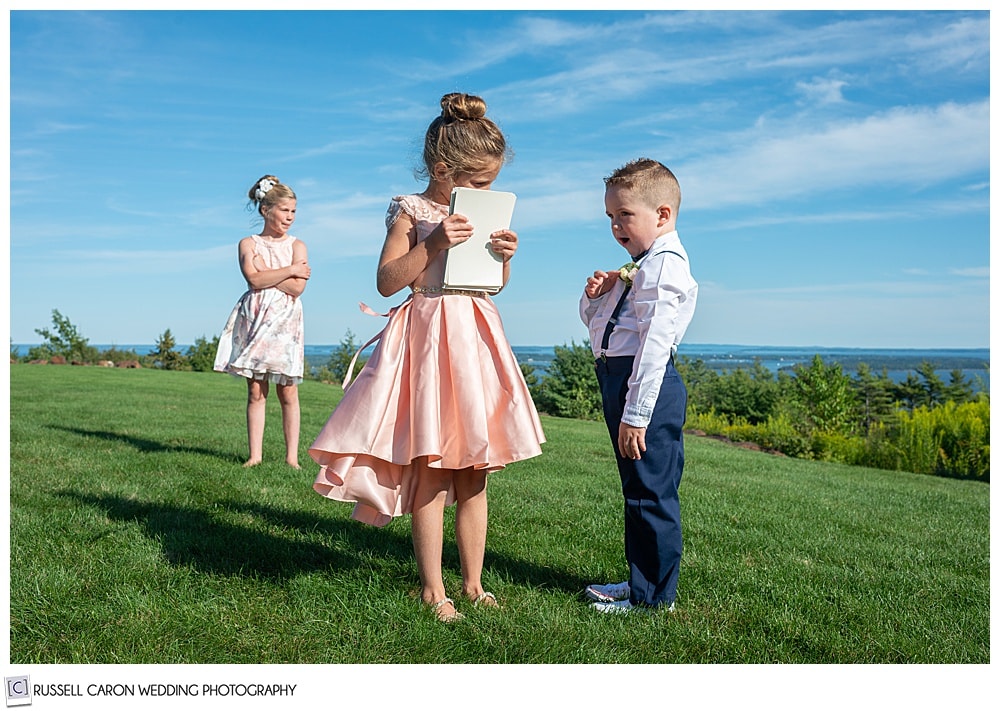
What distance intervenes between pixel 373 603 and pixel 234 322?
13.0 ft

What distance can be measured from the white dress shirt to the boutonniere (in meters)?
0.04

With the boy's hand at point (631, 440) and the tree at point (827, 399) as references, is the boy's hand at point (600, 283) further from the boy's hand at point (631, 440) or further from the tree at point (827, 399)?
the tree at point (827, 399)

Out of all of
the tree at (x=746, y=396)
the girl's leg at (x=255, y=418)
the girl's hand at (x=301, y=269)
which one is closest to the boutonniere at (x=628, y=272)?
the girl's hand at (x=301, y=269)

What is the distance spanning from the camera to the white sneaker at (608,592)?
3.65m

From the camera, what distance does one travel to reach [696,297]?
3.25 meters

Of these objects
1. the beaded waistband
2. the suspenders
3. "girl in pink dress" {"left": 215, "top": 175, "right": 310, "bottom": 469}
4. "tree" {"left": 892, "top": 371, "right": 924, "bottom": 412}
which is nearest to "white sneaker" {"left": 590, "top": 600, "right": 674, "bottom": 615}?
the suspenders

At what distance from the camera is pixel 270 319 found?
21.6ft

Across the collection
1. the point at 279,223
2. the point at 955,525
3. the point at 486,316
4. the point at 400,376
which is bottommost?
the point at 955,525

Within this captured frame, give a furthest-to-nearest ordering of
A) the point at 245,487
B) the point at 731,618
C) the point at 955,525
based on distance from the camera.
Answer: the point at 955,525
the point at 245,487
the point at 731,618

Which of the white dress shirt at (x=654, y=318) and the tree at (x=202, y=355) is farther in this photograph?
the tree at (x=202, y=355)

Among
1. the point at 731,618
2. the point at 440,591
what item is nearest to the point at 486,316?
the point at 440,591

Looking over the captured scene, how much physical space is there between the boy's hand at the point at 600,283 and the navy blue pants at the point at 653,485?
29 cm

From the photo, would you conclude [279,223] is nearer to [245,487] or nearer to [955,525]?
[245,487]

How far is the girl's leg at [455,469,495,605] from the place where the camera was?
11.2ft
